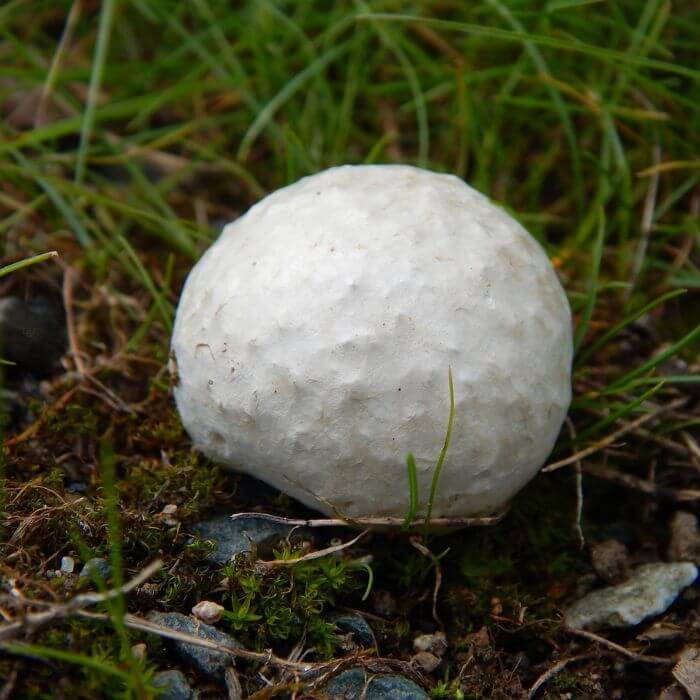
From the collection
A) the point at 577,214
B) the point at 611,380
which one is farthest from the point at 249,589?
the point at 577,214

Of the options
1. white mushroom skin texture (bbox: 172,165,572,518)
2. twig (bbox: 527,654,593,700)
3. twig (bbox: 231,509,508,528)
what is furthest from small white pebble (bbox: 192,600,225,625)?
twig (bbox: 527,654,593,700)

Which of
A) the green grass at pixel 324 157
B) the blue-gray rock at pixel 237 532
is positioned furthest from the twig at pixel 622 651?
the blue-gray rock at pixel 237 532

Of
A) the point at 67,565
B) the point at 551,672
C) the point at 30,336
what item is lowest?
the point at 551,672

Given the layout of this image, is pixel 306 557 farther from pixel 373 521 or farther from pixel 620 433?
pixel 620 433

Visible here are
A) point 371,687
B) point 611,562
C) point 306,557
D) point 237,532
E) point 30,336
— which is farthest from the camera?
point 30,336

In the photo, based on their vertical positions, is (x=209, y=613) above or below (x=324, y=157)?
below

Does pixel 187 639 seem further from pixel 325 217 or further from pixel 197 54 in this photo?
pixel 197 54

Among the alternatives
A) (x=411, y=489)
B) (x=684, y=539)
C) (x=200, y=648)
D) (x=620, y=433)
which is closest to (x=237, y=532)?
(x=200, y=648)
